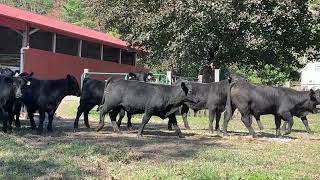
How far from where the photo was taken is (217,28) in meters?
23.6

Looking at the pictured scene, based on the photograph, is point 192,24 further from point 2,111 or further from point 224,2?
point 2,111

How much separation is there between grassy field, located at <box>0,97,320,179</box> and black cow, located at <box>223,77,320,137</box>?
80 centimetres

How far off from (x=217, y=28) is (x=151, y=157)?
14.6 meters

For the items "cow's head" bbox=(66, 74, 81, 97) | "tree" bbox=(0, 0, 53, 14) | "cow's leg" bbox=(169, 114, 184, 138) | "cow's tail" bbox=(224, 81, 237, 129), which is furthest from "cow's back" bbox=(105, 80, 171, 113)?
"tree" bbox=(0, 0, 53, 14)

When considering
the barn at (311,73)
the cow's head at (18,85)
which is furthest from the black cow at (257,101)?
the barn at (311,73)

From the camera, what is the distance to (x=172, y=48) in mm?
24000

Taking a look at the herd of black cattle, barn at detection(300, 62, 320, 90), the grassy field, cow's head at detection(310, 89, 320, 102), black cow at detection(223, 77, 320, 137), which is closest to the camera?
the grassy field

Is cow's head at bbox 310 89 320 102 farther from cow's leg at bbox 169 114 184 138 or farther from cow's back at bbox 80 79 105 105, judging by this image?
cow's back at bbox 80 79 105 105

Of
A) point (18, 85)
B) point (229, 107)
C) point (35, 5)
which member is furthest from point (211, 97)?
point (35, 5)

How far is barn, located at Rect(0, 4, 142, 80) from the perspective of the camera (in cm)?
2811

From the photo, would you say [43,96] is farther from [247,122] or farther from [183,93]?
[247,122]

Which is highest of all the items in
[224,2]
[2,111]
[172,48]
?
[224,2]

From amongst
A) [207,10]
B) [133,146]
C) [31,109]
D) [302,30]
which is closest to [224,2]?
[207,10]

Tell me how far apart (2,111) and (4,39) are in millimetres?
21671
